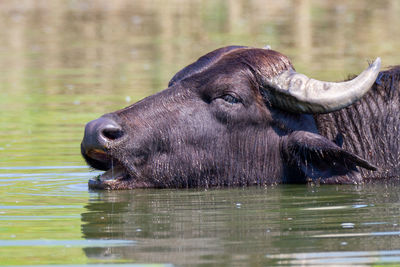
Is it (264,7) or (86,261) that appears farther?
(264,7)

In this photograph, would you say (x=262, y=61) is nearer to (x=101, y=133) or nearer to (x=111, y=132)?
(x=111, y=132)

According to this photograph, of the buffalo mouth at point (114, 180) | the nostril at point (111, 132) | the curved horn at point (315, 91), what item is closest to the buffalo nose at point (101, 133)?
the nostril at point (111, 132)

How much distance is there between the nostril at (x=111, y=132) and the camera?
28.6ft

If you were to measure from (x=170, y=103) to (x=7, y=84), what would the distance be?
1043cm

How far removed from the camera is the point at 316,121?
939 centimetres

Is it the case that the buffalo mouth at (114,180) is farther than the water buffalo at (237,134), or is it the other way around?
the buffalo mouth at (114,180)

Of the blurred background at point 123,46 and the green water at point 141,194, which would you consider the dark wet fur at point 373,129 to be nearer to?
the green water at point 141,194

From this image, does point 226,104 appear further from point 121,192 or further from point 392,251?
point 392,251

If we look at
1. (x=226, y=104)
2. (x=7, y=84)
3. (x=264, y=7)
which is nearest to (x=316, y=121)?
(x=226, y=104)

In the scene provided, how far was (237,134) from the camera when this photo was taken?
9.14 meters

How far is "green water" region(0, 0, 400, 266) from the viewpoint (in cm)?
679

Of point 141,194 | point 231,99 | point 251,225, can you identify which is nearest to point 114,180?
point 141,194

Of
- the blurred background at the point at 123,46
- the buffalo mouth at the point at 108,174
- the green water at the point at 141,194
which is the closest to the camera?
the green water at the point at 141,194

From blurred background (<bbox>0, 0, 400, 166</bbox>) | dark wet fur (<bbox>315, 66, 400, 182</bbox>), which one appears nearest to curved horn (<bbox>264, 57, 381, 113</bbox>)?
dark wet fur (<bbox>315, 66, 400, 182</bbox>)
